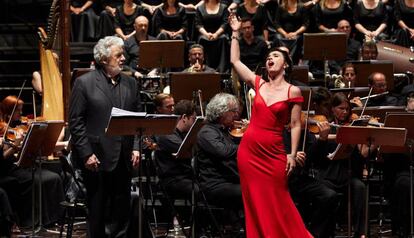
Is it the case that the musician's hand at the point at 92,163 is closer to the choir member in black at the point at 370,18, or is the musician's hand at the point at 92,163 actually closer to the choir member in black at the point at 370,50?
the choir member in black at the point at 370,50

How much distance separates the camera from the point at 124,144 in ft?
21.0

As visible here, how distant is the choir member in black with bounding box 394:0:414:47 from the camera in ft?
37.7

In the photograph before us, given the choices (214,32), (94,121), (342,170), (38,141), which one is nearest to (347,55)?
(214,32)

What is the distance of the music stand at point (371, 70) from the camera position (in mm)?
9891

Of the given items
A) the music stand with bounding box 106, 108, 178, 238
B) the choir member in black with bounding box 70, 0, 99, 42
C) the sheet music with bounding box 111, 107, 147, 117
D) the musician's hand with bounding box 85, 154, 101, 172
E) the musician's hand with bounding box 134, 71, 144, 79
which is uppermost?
the choir member in black with bounding box 70, 0, 99, 42

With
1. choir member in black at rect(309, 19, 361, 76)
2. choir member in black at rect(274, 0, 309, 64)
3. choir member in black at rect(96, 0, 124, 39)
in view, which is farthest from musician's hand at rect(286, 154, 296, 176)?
choir member in black at rect(96, 0, 124, 39)

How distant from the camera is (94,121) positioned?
633cm

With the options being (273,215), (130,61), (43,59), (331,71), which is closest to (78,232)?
(43,59)

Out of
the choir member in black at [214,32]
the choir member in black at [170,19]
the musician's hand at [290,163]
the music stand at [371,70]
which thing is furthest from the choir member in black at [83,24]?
the musician's hand at [290,163]

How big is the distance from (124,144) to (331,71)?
540cm

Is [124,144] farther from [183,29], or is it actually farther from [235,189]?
[183,29]

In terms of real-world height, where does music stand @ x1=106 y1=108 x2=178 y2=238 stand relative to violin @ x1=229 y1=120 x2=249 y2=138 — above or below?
above

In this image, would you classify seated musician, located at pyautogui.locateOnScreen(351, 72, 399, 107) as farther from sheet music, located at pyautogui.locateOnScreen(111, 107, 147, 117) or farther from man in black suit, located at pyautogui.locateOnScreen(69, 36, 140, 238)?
sheet music, located at pyautogui.locateOnScreen(111, 107, 147, 117)

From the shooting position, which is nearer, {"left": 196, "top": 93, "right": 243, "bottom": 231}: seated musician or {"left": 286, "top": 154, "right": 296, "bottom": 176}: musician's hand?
{"left": 286, "top": 154, "right": 296, "bottom": 176}: musician's hand
